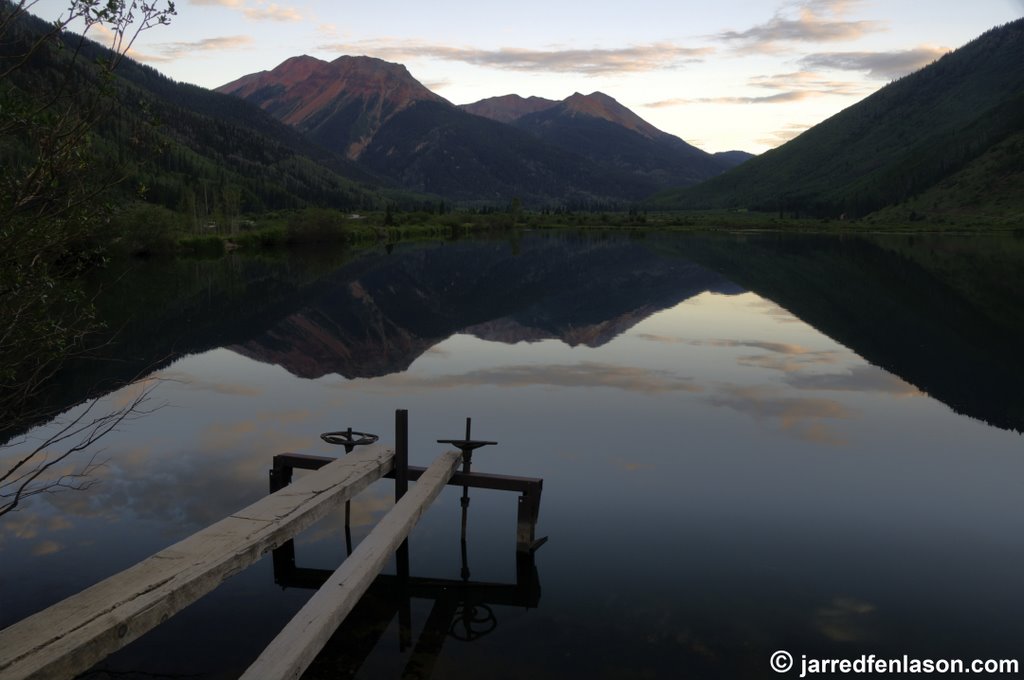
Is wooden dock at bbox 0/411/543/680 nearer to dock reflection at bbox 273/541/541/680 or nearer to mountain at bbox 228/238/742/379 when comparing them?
dock reflection at bbox 273/541/541/680

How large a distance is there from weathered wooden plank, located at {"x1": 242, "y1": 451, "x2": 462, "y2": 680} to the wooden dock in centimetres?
2

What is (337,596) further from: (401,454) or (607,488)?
(607,488)

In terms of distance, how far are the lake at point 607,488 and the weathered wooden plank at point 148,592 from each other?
1.56 metres

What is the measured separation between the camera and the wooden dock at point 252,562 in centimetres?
935

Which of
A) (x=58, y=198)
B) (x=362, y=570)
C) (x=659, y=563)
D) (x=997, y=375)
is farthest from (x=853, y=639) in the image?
(x=997, y=375)

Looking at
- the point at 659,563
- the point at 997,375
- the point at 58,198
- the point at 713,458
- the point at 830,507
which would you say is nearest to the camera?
the point at 58,198

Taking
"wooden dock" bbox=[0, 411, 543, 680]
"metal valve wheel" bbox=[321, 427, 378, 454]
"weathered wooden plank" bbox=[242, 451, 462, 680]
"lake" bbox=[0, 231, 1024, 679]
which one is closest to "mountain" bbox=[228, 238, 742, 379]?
"lake" bbox=[0, 231, 1024, 679]

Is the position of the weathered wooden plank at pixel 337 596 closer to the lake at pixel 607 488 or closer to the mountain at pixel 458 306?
the lake at pixel 607 488

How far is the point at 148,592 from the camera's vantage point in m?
10.6

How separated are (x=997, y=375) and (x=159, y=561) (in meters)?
34.7

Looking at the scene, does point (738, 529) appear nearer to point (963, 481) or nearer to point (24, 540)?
point (963, 481)

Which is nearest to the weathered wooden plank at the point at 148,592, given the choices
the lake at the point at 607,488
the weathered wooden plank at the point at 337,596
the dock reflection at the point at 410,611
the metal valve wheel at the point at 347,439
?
the weathered wooden plank at the point at 337,596

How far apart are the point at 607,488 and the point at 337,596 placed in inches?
372

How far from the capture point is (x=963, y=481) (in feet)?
66.8
